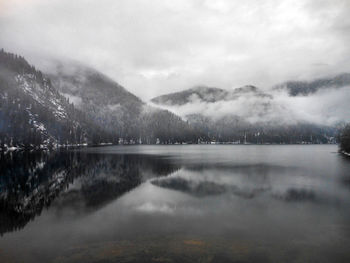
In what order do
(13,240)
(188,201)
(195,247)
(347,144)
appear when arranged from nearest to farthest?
1. (195,247)
2. (13,240)
3. (188,201)
4. (347,144)

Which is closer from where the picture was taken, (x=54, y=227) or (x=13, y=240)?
(x=13, y=240)

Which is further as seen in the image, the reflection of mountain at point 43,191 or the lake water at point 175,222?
the reflection of mountain at point 43,191

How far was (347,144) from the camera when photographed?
14688 centimetres

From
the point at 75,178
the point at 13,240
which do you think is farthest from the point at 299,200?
the point at 75,178

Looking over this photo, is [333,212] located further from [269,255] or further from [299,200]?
[269,255]

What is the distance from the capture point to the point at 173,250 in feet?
73.7

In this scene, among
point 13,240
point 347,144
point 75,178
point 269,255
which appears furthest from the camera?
point 347,144

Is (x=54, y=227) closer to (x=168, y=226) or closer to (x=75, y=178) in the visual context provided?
(x=168, y=226)

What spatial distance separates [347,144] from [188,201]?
142 metres

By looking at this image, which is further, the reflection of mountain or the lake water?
the reflection of mountain

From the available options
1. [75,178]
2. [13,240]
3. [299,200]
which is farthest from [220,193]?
[75,178]

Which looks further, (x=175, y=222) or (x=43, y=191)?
(x=43, y=191)

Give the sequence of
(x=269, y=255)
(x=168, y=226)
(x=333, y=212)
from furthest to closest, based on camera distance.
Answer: (x=333, y=212) → (x=168, y=226) → (x=269, y=255)

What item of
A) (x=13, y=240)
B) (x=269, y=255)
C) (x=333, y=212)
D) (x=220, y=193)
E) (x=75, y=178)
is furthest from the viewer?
(x=75, y=178)
